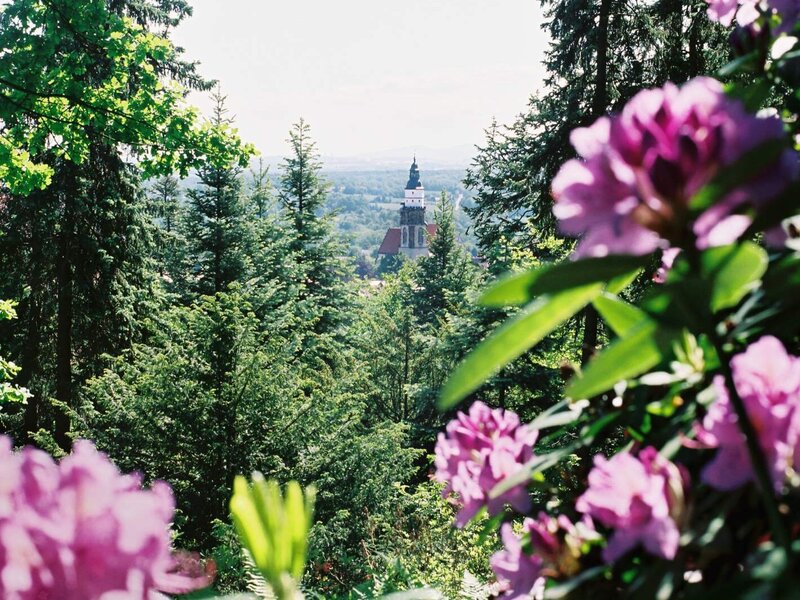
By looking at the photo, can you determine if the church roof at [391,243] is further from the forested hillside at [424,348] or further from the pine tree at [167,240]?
the pine tree at [167,240]

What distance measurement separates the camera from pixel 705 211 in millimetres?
442

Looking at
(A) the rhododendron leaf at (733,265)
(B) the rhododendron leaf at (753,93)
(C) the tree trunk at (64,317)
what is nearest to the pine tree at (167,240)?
(C) the tree trunk at (64,317)

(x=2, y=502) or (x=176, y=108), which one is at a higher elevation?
(x=176, y=108)

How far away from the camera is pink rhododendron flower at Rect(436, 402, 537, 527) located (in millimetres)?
868

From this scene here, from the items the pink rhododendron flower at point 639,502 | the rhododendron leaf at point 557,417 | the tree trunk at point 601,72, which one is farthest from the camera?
the tree trunk at point 601,72

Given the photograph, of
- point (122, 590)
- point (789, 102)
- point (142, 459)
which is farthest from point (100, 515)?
point (142, 459)

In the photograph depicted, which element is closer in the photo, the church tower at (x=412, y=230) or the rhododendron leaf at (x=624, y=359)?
the rhododendron leaf at (x=624, y=359)

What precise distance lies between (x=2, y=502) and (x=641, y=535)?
19.3 inches

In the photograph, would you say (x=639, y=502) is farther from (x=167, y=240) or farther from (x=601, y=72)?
(x=167, y=240)

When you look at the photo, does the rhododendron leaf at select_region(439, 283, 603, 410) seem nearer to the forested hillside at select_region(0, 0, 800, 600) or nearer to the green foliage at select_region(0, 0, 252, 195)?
the forested hillside at select_region(0, 0, 800, 600)

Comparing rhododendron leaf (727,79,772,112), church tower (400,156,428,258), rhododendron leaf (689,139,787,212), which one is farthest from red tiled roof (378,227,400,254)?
rhododendron leaf (689,139,787,212)

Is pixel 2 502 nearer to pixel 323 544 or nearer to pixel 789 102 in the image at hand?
pixel 789 102

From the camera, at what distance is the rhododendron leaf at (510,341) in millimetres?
447

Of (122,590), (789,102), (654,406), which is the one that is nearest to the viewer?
(122,590)
